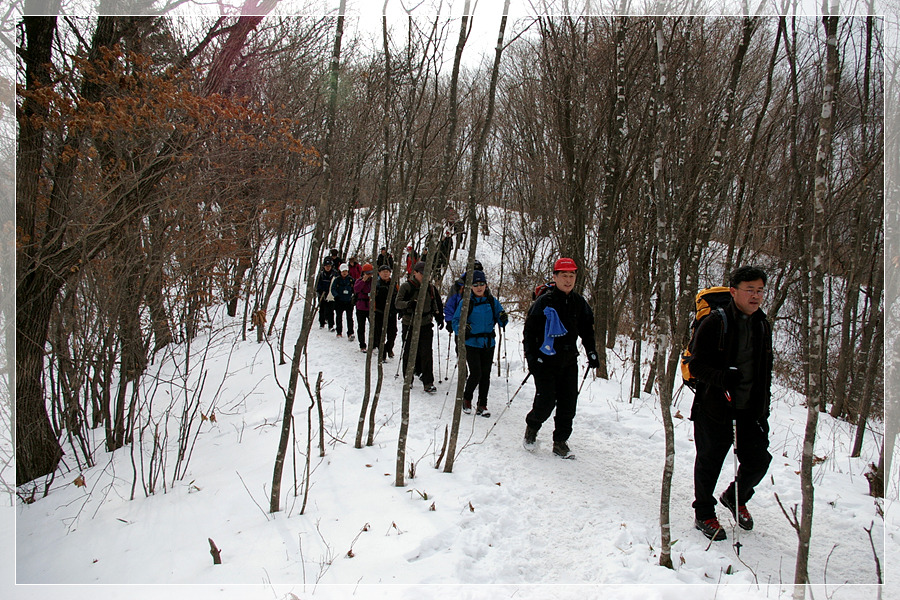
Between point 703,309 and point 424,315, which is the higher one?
point 703,309

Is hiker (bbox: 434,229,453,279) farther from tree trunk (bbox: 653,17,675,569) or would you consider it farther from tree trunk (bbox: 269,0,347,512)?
tree trunk (bbox: 653,17,675,569)

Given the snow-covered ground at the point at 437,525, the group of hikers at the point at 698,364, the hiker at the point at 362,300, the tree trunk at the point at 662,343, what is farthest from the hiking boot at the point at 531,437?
the hiker at the point at 362,300

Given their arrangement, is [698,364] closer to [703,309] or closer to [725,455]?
[703,309]

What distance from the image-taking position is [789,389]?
9.34m

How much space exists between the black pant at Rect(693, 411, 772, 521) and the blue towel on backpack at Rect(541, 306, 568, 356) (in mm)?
1407

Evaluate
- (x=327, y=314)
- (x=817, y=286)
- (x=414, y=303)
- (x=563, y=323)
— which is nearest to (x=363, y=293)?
(x=327, y=314)

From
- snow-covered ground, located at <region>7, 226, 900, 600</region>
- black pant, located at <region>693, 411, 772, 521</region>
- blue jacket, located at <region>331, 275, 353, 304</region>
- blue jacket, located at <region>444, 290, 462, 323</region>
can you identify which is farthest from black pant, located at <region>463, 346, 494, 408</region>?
blue jacket, located at <region>331, 275, 353, 304</region>

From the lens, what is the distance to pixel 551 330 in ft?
14.3

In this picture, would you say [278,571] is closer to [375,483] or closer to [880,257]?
[375,483]

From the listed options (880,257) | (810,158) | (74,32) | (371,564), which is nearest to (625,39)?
(810,158)

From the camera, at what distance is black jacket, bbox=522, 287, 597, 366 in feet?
14.6

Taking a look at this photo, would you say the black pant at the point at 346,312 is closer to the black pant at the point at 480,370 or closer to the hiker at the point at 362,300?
the hiker at the point at 362,300

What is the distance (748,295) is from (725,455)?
1.14 m

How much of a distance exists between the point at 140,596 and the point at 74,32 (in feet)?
16.9
